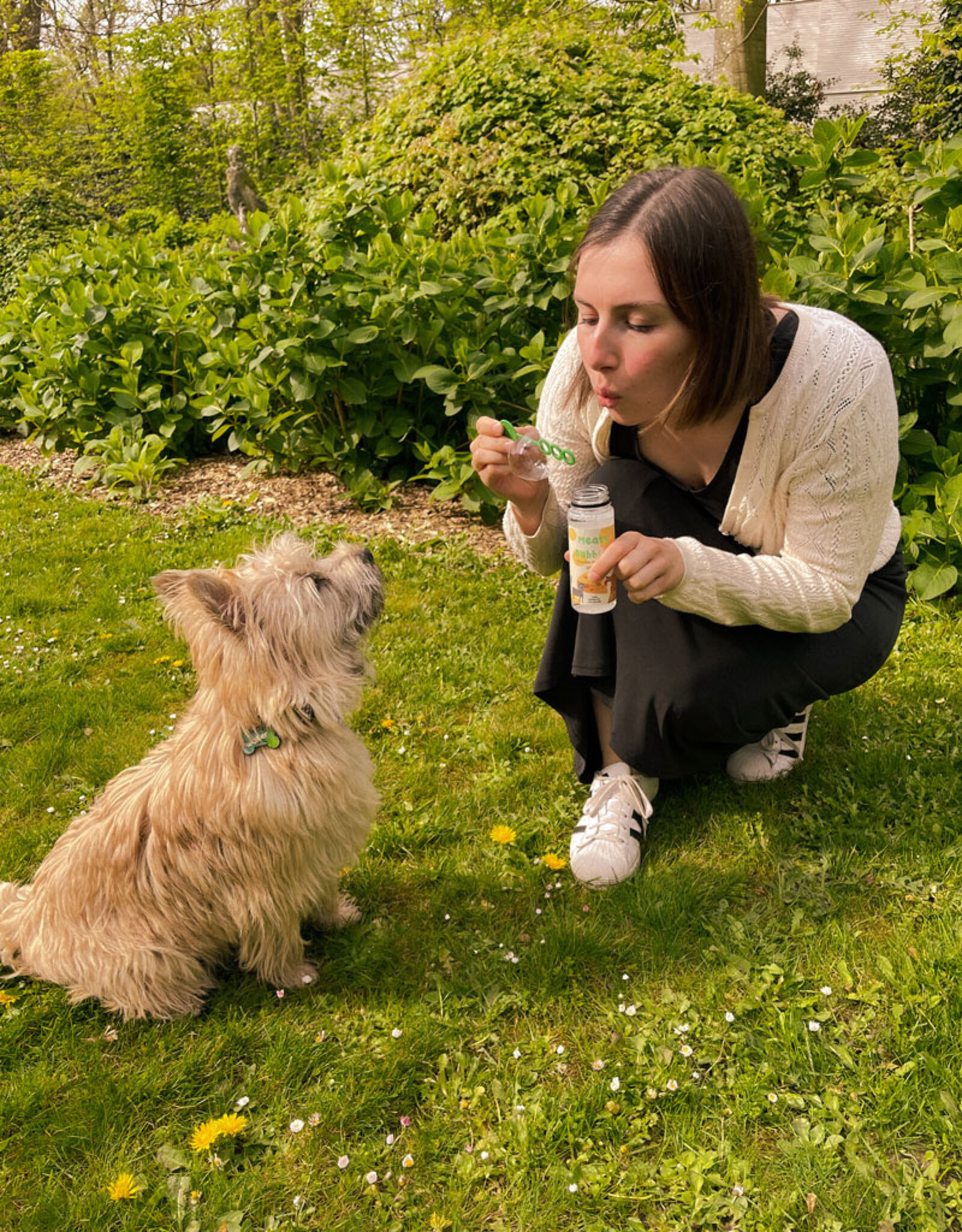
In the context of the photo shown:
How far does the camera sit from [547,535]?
295 cm

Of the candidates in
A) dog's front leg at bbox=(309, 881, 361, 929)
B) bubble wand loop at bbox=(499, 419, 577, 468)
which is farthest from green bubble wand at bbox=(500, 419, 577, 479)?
dog's front leg at bbox=(309, 881, 361, 929)

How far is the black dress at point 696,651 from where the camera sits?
105 inches

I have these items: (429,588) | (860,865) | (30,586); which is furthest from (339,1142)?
(30,586)

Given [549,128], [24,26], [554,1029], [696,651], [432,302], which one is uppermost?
[24,26]

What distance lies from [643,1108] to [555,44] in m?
7.76

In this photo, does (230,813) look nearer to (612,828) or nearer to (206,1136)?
(206,1136)

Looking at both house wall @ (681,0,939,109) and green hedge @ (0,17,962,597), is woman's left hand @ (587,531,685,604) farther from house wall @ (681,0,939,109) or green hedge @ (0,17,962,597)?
house wall @ (681,0,939,109)

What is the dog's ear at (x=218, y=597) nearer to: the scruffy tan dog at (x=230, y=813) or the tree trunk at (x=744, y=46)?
the scruffy tan dog at (x=230, y=813)

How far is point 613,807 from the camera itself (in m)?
3.00

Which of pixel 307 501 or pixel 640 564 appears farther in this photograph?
pixel 307 501

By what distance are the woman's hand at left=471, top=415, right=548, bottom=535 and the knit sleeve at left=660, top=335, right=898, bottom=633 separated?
57 cm

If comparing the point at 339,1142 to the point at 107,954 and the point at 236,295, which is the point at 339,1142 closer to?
the point at 107,954

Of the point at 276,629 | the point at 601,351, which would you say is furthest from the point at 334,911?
the point at 601,351

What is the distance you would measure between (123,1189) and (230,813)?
89 cm
